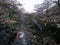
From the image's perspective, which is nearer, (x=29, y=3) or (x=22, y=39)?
(x=22, y=39)

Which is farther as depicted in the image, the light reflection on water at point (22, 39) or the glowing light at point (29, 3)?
the glowing light at point (29, 3)

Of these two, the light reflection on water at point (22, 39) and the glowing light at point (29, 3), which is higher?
the glowing light at point (29, 3)

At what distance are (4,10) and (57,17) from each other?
2165 mm

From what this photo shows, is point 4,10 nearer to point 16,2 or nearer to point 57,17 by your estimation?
point 16,2

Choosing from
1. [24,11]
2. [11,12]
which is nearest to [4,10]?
[11,12]

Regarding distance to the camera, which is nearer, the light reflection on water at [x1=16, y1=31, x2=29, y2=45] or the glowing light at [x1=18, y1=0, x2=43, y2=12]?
the light reflection on water at [x1=16, y1=31, x2=29, y2=45]

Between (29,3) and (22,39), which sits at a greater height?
(29,3)

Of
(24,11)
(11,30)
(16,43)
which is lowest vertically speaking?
(16,43)

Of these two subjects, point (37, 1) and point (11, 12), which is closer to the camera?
point (11, 12)

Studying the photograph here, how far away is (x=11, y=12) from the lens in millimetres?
6484

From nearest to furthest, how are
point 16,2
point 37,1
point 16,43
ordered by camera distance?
point 16,43 < point 16,2 < point 37,1

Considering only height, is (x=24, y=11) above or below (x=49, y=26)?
above

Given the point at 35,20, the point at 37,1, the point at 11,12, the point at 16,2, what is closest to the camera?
the point at 35,20

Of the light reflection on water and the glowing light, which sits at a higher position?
the glowing light
